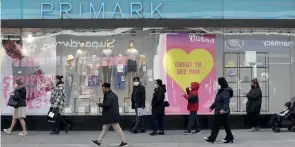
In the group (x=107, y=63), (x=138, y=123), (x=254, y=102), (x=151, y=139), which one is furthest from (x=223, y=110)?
(x=107, y=63)

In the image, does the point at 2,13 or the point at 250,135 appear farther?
the point at 2,13

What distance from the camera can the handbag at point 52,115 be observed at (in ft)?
45.2

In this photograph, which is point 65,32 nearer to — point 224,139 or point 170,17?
point 170,17

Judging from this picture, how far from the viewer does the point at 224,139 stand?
1235cm

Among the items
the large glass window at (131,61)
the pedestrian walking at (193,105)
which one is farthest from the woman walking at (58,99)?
the pedestrian walking at (193,105)

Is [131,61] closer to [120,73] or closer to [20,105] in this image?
[120,73]

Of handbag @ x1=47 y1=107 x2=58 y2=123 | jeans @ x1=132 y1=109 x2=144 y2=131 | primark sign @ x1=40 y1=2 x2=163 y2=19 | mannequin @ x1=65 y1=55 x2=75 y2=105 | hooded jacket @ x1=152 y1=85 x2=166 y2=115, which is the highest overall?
primark sign @ x1=40 y1=2 x2=163 y2=19

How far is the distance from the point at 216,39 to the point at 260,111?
9.04ft

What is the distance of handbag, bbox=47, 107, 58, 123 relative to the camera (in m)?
13.8

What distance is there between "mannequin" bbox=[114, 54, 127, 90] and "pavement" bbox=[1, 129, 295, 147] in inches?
67.5

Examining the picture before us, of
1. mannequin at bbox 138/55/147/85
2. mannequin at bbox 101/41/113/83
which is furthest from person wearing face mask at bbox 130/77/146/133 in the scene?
mannequin at bbox 101/41/113/83

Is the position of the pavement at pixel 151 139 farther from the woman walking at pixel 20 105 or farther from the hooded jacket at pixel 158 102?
the hooded jacket at pixel 158 102

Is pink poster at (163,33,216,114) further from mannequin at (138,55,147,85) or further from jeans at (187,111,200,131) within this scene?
jeans at (187,111,200,131)

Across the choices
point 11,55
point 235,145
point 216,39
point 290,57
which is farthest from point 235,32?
point 11,55
